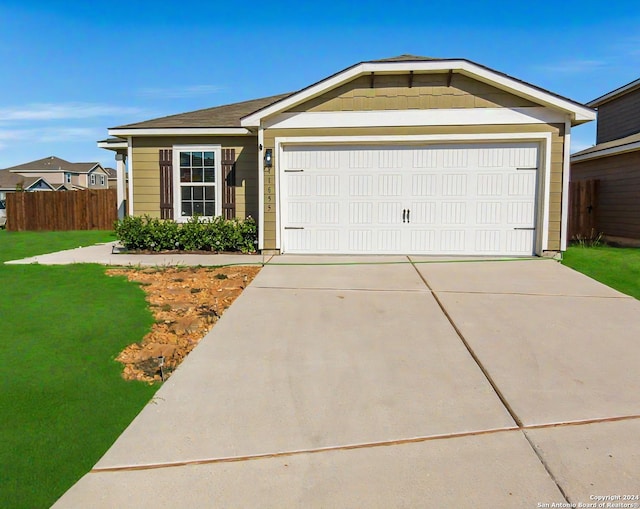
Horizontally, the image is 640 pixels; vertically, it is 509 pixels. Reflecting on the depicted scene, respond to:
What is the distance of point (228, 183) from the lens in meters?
11.3

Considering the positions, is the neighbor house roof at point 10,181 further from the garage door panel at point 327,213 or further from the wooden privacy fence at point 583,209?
the wooden privacy fence at point 583,209

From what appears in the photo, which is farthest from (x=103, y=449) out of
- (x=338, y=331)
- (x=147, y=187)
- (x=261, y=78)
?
(x=261, y=78)

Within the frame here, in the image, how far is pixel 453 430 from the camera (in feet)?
10.7

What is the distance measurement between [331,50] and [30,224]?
13685mm

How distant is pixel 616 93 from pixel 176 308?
17949 mm

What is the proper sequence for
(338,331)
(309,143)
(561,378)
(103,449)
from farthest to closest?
(309,143) < (338,331) < (561,378) < (103,449)

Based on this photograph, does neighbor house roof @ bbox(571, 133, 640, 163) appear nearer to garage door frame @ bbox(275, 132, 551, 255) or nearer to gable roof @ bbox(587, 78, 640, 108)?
gable roof @ bbox(587, 78, 640, 108)

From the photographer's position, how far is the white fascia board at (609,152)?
12.8 meters

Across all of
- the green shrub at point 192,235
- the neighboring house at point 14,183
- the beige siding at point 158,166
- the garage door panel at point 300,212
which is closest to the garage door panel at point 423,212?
the garage door panel at point 300,212

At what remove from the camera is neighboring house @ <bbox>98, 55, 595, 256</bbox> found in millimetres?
9383

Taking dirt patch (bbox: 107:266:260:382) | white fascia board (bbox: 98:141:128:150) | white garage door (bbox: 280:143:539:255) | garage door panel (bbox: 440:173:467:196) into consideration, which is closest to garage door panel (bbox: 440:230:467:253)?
white garage door (bbox: 280:143:539:255)

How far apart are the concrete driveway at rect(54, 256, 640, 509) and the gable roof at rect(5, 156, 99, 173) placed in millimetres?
57939

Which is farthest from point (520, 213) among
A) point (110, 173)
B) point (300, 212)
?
point (110, 173)

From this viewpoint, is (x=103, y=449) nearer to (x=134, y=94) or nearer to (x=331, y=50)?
(x=331, y=50)
